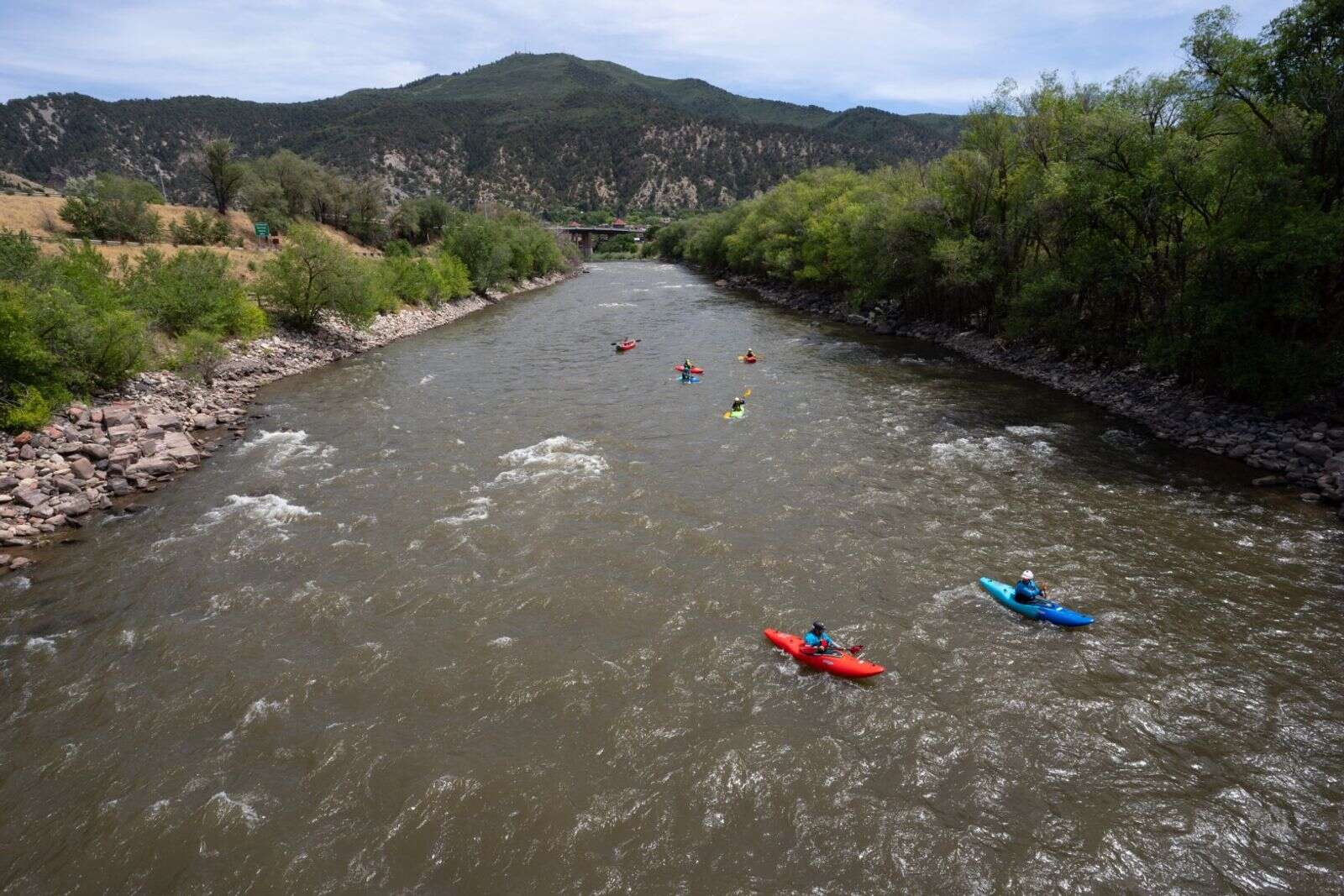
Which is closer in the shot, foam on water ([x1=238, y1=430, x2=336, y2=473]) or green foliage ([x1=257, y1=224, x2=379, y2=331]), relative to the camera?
foam on water ([x1=238, y1=430, x2=336, y2=473])

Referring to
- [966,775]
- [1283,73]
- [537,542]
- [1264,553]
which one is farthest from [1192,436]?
[537,542]

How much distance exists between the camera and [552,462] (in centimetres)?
2327

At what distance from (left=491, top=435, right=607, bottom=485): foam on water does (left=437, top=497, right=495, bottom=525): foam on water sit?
146cm

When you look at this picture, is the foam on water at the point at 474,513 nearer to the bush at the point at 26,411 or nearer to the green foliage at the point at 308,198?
the bush at the point at 26,411

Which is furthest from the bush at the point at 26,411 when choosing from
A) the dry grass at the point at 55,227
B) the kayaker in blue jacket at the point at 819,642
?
the kayaker in blue jacket at the point at 819,642

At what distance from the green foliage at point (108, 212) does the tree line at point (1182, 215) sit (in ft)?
196

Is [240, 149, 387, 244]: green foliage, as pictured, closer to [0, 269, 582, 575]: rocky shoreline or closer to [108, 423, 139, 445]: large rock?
[0, 269, 582, 575]: rocky shoreline

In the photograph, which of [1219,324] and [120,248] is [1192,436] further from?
[120,248]

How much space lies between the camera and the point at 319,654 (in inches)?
536

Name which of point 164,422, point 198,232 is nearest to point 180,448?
point 164,422

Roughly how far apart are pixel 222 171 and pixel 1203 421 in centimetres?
8293

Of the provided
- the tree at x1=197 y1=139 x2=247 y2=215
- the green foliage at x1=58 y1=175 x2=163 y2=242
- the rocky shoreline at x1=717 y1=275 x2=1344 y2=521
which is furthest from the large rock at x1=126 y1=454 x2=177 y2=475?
the tree at x1=197 y1=139 x2=247 y2=215

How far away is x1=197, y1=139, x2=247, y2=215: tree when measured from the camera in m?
65.7

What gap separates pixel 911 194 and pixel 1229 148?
1007 inches
